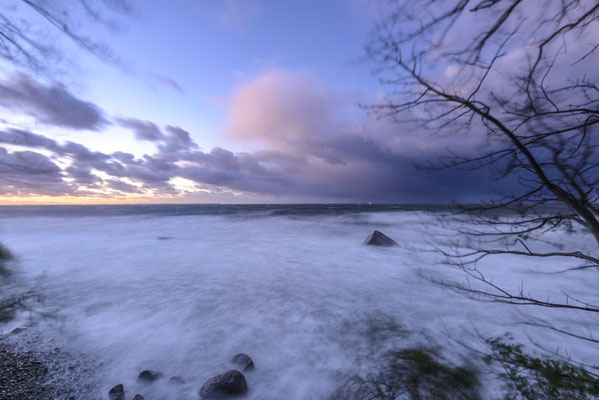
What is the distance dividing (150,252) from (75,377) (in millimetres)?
9078

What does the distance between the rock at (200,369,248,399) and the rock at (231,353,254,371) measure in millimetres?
366

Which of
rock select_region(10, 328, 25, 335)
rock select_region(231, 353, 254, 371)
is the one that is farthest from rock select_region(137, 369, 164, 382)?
rock select_region(10, 328, 25, 335)

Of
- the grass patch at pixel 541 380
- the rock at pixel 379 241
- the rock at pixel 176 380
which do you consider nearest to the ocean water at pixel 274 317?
the rock at pixel 176 380

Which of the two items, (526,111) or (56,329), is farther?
(56,329)

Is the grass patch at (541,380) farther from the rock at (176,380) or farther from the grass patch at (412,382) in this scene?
the rock at (176,380)

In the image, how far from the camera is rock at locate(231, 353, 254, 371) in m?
3.12

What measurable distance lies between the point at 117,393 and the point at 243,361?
1315 millimetres

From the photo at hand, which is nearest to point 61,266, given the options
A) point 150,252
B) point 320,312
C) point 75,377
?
point 150,252

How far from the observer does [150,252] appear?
10945 millimetres

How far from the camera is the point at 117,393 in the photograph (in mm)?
2586

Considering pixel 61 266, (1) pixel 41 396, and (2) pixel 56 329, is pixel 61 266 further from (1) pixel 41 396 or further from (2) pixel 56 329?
(1) pixel 41 396

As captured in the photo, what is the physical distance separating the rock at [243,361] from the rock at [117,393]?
1173 mm

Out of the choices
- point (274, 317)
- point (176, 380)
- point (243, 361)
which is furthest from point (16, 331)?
point (274, 317)

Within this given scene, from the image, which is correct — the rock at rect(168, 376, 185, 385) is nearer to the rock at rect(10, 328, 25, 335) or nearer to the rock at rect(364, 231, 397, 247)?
the rock at rect(10, 328, 25, 335)
